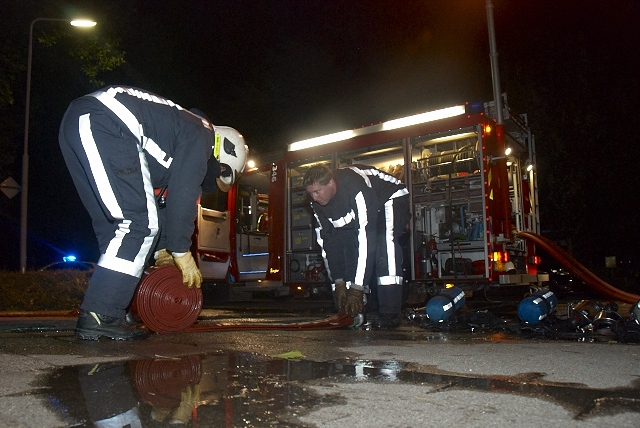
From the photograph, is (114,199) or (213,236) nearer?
(114,199)

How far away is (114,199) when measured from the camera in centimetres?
351

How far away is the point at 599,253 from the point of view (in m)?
21.4

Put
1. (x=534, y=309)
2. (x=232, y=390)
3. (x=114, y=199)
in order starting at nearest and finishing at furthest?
1. (x=232, y=390)
2. (x=114, y=199)
3. (x=534, y=309)

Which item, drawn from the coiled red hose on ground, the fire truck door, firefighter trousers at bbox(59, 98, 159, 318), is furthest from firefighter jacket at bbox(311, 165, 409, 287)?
the fire truck door

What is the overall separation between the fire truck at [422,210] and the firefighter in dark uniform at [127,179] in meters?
4.99

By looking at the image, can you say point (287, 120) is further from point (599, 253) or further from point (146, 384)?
point (146, 384)

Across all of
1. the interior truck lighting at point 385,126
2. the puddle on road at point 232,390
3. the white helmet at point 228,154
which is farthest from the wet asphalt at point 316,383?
the interior truck lighting at point 385,126

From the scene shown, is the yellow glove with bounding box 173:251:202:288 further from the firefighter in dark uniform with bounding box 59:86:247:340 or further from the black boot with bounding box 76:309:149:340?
the black boot with bounding box 76:309:149:340

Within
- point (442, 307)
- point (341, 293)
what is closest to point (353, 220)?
point (341, 293)

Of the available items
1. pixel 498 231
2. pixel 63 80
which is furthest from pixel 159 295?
pixel 63 80

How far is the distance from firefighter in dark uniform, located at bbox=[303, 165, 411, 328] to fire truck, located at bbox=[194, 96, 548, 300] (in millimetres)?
2867

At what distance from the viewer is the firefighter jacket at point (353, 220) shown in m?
5.18

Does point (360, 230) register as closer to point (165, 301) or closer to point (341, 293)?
point (341, 293)

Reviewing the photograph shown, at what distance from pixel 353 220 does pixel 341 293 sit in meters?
0.70
